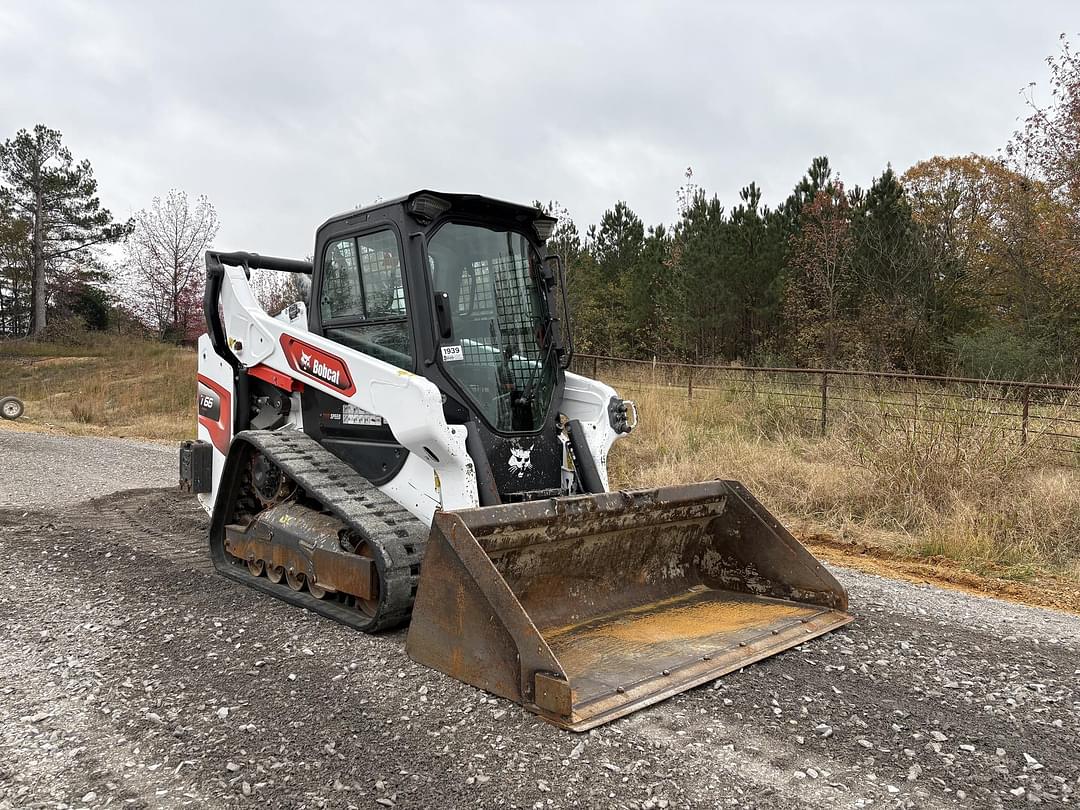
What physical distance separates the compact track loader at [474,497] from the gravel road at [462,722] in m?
0.24

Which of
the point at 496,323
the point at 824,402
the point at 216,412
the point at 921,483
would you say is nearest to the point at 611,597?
the point at 496,323

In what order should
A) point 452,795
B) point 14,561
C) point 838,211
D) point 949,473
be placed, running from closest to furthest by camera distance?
point 452,795
point 14,561
point 949,473
point 838,211

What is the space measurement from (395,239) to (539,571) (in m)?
2.05

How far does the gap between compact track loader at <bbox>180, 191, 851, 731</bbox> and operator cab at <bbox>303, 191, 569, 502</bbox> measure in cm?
1

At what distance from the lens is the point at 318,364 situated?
17.2 feet

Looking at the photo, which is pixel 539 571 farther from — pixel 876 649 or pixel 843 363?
pixel 843 363

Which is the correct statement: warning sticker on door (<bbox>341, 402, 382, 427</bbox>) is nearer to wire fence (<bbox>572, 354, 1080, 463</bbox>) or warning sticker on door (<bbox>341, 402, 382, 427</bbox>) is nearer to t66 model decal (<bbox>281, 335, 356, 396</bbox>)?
t66 model decal (<bbox>281, 335, 356, 396</bbox>)

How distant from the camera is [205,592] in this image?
527cm

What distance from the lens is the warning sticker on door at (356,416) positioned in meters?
5.13

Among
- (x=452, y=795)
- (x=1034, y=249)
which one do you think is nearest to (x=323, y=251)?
(x=452, y=795)

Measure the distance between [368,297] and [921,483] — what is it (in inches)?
213

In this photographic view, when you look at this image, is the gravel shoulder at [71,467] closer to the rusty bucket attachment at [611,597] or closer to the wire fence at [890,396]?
the rusty bucket attachment at [611,597]

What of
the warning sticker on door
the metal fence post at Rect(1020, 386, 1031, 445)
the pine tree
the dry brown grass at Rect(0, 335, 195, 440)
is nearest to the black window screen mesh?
the warning sticker on door

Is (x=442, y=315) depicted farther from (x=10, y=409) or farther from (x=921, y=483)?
(x=10, y=409)
